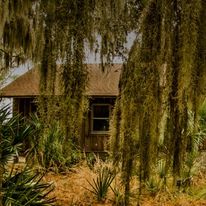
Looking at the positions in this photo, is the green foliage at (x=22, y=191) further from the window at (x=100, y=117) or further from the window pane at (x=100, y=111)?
the window pane at (x=100, y=111)

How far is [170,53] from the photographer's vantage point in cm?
378

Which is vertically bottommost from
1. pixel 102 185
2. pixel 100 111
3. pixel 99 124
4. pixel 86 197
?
pixel 86 197

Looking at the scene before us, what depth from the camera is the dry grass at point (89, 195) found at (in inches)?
400

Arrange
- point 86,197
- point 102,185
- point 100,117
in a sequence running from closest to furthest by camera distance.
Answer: point 102,185
point 86,197
point 100,117

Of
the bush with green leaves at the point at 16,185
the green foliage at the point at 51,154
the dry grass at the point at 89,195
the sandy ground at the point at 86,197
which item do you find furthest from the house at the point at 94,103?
the bush with green leaves at the point at 16,185

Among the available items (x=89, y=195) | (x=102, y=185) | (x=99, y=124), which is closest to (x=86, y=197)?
(x=89, y=195)

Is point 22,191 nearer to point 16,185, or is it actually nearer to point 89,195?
point 16,185

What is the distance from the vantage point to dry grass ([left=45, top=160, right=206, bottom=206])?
1017cm

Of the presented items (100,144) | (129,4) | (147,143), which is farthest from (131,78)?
(100,144)

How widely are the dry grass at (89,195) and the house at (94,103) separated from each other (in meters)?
6.98

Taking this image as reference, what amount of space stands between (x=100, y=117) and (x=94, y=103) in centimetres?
64

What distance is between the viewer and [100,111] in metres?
19.9

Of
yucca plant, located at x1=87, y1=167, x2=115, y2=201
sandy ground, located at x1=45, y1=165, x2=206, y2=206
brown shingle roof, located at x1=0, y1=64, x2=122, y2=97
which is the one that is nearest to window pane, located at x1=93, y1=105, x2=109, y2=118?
brown shingle roof, located at x1=0, y1=64, x2=122, y2=97

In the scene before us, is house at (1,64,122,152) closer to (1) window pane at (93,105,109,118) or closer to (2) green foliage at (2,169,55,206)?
(1) window pane at (93,105,109,118)
